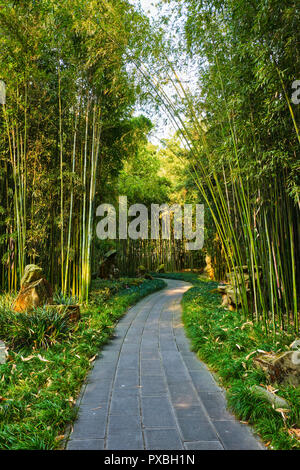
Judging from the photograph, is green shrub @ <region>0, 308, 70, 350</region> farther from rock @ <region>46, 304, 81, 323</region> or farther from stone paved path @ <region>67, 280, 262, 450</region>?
stone paved path @ <region>67, 280, 262, 450</region>

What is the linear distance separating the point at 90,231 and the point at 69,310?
1361 mm

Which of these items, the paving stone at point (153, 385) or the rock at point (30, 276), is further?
the rock at point (30, 276)

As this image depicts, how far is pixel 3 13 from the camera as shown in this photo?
3.34 meters

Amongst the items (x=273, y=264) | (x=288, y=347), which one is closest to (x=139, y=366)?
(x=288, y=347)

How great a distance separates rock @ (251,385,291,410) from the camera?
1.55 m

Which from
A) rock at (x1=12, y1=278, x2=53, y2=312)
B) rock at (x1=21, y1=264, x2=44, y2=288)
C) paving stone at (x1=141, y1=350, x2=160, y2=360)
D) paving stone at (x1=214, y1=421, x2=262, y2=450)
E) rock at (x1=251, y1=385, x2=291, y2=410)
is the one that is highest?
rock at (x1=21, y1=264, x2=44, y2=288)

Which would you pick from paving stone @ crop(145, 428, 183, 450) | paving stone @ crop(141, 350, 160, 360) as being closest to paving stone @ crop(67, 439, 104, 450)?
paving stone @ crop(145, 428, 183, 450)

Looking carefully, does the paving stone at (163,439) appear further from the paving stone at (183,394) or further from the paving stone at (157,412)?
the paving stone at (183,394)

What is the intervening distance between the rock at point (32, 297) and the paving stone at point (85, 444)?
1986 mm

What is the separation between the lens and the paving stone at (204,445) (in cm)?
133

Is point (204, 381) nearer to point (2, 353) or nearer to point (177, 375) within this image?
point (177, 375)

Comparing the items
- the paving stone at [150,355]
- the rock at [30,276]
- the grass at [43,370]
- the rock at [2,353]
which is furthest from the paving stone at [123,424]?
the rock at [30,276]

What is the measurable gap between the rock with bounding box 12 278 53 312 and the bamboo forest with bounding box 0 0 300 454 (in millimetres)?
16

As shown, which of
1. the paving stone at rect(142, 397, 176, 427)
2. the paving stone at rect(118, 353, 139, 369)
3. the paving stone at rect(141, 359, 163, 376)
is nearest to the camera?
the paving stone at rect(142, 397, 176, 427)
